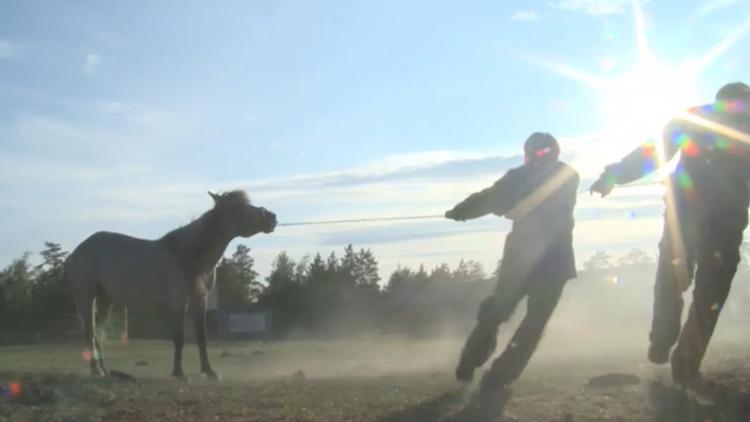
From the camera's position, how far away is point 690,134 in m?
8.61

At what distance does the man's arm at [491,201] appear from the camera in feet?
29.3

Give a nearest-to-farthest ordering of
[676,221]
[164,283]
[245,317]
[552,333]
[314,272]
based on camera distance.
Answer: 1. [676,221]
2. [164,283]
3. [552,333]
4. [245,317]
5. [314,272]

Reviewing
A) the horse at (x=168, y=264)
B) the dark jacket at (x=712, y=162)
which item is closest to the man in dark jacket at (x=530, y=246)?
the dark jacket at (x=712, y=162)

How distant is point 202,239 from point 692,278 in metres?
7.03

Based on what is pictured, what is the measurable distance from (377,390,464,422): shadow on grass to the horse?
5752mm

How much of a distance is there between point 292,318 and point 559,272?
8343 centimetres

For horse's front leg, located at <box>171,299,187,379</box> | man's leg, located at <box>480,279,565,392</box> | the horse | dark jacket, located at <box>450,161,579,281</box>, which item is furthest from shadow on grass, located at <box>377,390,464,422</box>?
the horse

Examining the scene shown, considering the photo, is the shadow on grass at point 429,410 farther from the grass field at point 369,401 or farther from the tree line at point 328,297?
the tree line at point 328,297

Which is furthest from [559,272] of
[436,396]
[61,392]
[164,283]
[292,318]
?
[292,318]

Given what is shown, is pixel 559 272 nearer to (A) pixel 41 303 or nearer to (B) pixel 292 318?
(A) pixel 41 303

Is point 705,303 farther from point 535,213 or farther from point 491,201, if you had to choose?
point 491,201

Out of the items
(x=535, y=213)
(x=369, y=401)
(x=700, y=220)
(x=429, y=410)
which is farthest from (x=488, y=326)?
(x=700, y=220)

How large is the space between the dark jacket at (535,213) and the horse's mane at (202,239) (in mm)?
5055

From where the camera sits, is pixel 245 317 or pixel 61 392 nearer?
pixel 61 392
